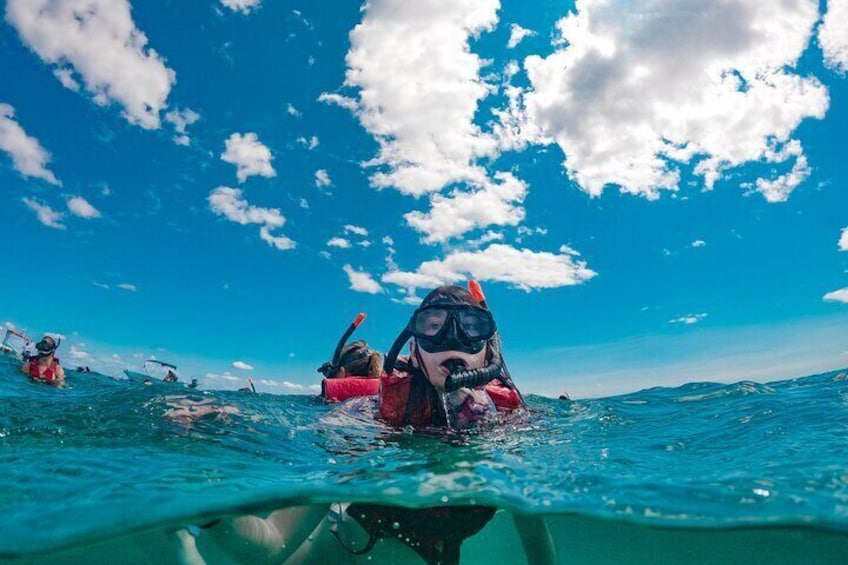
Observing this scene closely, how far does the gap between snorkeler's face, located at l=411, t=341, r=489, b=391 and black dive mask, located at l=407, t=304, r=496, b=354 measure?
5 cm

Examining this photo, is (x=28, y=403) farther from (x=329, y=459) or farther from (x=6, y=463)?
(x=329, y=459)

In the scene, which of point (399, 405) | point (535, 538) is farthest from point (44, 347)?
point (535, 538)

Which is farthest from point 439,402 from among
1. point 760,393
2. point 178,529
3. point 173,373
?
point 173,373

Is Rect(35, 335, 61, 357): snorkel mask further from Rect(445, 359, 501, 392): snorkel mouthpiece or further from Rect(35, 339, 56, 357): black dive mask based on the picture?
Rect(445, 359, 501, 392): snorkel mouthpiece

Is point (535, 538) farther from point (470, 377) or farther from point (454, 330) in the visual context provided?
point (454, 330)

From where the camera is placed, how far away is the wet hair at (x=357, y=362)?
33.4ft

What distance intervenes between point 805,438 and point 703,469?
197cm

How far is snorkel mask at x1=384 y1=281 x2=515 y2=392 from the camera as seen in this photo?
481cm

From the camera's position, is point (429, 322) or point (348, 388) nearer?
point (429, 322)

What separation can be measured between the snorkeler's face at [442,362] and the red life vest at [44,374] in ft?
48.7

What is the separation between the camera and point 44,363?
1416cm

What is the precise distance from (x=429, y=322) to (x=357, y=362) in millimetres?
5410

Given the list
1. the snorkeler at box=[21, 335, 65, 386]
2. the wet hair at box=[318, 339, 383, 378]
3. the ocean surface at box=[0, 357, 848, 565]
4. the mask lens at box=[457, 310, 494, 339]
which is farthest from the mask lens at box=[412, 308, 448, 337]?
the snorkeler at box=[21, 335, 65, 386]

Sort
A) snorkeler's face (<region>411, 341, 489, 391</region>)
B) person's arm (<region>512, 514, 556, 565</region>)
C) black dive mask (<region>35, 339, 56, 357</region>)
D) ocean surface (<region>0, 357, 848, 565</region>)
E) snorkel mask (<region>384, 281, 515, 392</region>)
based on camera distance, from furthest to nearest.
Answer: black dive mask (<region>35, 339, 56, 357</region>)
person's arm (<region>512, 514, 556, 565</region>)
snorkeler's face (<region>411, 341, 489, 391</region>)
snorkel mask (<region>384, 281, 515, 392</region>)
ocean surface (<region>0, 357, 848, 565</region>)
